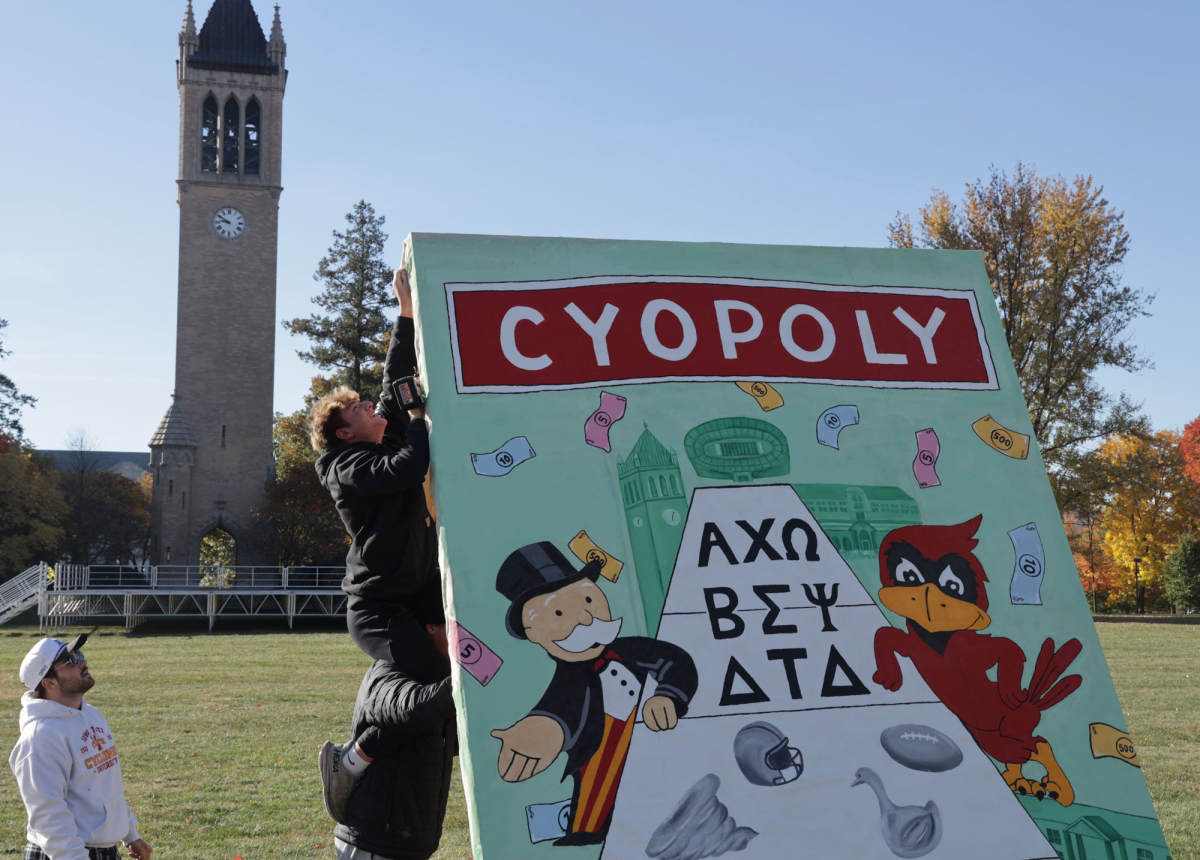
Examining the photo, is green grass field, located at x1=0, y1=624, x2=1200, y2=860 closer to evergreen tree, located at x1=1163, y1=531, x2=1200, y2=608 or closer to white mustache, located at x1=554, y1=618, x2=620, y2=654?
white mustache, located at x1=554, y1=618, x2=620, y2=654

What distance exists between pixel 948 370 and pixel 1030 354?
88.0ft

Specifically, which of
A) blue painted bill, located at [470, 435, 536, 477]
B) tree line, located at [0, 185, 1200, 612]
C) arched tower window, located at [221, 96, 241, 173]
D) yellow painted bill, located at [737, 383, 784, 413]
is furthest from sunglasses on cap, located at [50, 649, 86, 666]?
arched tower window, located at [221, 96, 241, 173]

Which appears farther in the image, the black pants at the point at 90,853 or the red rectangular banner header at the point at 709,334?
the black pants at the point at 90,853

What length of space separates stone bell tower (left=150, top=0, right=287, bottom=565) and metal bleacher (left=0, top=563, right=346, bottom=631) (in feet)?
9.37

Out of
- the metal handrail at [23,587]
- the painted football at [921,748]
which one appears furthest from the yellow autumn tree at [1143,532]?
the painted football at [921,748]

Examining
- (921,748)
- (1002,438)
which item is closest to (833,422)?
(1002,438)

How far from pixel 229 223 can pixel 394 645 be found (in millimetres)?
40989

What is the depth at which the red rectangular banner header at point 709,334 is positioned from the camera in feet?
12.6

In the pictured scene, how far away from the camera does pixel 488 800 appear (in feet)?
10.0

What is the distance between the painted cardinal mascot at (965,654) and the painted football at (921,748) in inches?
4.8

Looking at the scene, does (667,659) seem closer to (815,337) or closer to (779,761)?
(779,761)

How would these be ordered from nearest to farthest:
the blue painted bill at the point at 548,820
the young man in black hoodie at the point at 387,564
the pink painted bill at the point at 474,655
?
1. the blue painted bill at the point at 548,820
2. the pink painted bill at the point at 474,655
3. the young man in black hoodie at the point at 387,564

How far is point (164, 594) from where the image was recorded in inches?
1245

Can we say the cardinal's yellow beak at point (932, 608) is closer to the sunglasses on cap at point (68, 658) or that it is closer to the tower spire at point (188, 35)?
the sunglasses on cap at point (68, 658)
